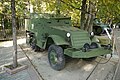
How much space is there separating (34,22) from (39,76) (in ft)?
11.4

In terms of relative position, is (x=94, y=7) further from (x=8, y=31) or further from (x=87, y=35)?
(x=8, y=31)

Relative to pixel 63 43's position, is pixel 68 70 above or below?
below

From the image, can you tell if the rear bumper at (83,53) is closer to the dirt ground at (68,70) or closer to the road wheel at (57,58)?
the road wheel at (57,58)

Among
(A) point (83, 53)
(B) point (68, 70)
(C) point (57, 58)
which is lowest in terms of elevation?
(B) point (68, 70)

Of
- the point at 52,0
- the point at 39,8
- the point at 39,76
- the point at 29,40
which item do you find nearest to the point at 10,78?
the point at 39,76

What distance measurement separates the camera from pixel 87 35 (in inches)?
259

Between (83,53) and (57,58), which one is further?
(57,58)

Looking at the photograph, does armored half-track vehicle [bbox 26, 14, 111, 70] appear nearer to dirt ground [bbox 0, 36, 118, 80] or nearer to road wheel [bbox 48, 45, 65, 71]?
road wheel [bbox 48, 45, 65, 71]

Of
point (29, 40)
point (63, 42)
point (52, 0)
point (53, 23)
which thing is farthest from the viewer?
point (52, 0)

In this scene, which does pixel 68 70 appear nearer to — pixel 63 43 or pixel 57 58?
pixel 57 58

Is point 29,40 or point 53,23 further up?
point 53,23

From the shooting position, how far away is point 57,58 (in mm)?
5957

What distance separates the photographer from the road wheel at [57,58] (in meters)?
5.85

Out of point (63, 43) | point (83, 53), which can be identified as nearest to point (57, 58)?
point (63, 43)
